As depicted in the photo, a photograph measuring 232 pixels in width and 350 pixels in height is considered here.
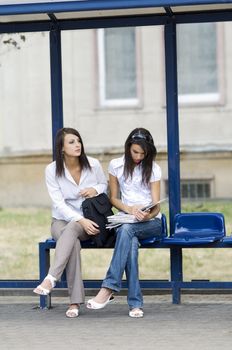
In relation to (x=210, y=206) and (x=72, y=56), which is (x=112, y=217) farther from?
(x=72, y=56)

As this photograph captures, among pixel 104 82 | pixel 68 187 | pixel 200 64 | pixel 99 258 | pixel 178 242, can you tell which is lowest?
pixel 99 258

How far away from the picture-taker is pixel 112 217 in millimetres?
8648

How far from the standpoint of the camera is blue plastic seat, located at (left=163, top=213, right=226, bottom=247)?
8.73m

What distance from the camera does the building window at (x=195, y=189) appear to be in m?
17.1

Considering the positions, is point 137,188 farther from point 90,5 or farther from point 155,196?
point 90,5

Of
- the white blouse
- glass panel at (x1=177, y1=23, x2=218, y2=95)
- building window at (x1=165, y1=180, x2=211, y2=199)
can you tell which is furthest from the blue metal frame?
glass panel at (x1=177, y1=23, x2=218, y2=95)

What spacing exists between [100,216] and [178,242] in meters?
0.67

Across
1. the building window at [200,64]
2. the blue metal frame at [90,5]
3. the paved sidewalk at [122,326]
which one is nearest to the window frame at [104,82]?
the building window at [200,64]

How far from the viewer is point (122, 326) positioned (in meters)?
8.11

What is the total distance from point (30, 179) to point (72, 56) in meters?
2.26

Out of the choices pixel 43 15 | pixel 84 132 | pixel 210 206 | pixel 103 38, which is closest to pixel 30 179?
pixel 84 132

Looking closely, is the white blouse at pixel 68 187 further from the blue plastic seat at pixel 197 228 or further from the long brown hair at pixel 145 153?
the blue plastic seat at pixel 197 228

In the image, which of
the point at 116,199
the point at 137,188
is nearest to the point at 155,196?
the point at 137,188

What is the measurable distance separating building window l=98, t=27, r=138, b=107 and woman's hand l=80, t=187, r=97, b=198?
984cm
